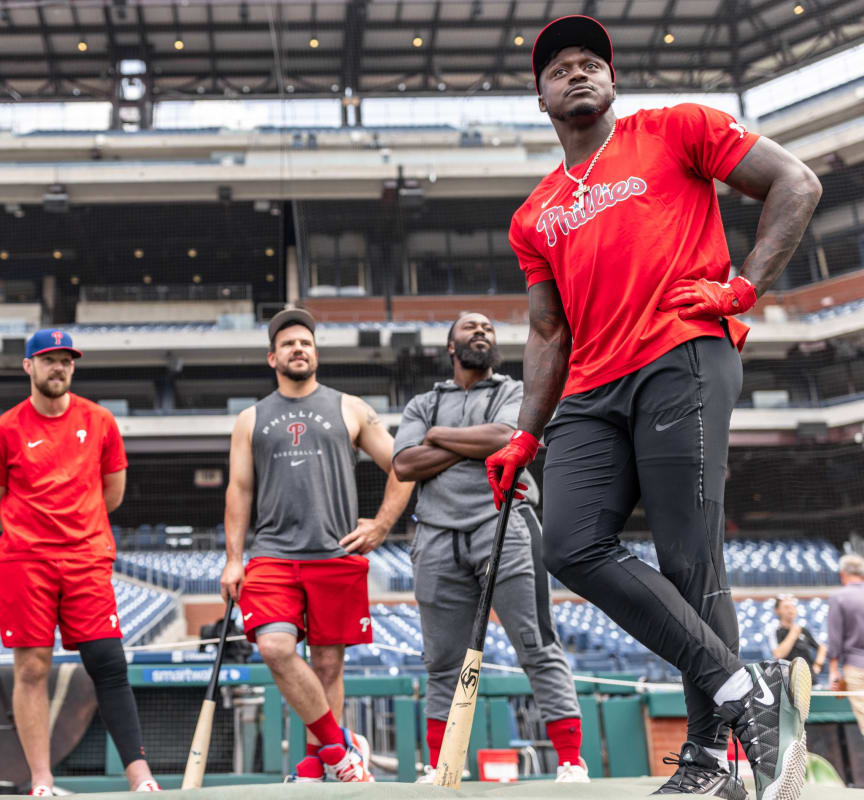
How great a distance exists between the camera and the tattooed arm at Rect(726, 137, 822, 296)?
5.87ft

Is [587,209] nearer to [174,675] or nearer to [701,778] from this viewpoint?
[701,778]

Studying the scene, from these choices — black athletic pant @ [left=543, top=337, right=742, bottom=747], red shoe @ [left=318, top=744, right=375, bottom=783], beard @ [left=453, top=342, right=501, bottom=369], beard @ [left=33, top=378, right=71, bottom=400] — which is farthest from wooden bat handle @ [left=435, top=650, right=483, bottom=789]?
beard @ [left=33, top=378, right=71, bottom=400]

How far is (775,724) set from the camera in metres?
1.57

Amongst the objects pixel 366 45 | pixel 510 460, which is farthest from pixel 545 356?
pixel 366 45

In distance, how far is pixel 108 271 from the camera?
926 inches

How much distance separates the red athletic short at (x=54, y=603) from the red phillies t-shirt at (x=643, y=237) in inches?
80.7

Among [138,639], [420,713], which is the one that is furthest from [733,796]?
[138,639]

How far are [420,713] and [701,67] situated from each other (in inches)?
822

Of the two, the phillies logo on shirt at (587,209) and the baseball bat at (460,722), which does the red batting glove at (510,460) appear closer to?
the baseball bat at (460,722)

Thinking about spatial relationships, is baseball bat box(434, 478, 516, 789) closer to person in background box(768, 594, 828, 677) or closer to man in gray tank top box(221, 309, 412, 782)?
man in gray tank top box(221, 309, 412, 782)

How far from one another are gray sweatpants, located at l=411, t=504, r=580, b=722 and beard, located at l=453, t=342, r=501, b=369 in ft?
1.92

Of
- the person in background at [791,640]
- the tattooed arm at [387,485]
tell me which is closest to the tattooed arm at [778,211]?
the tattooed arm at [387,485]

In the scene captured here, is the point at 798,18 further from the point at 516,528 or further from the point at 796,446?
the point at 516,528

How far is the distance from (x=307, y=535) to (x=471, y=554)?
24.8 inches
